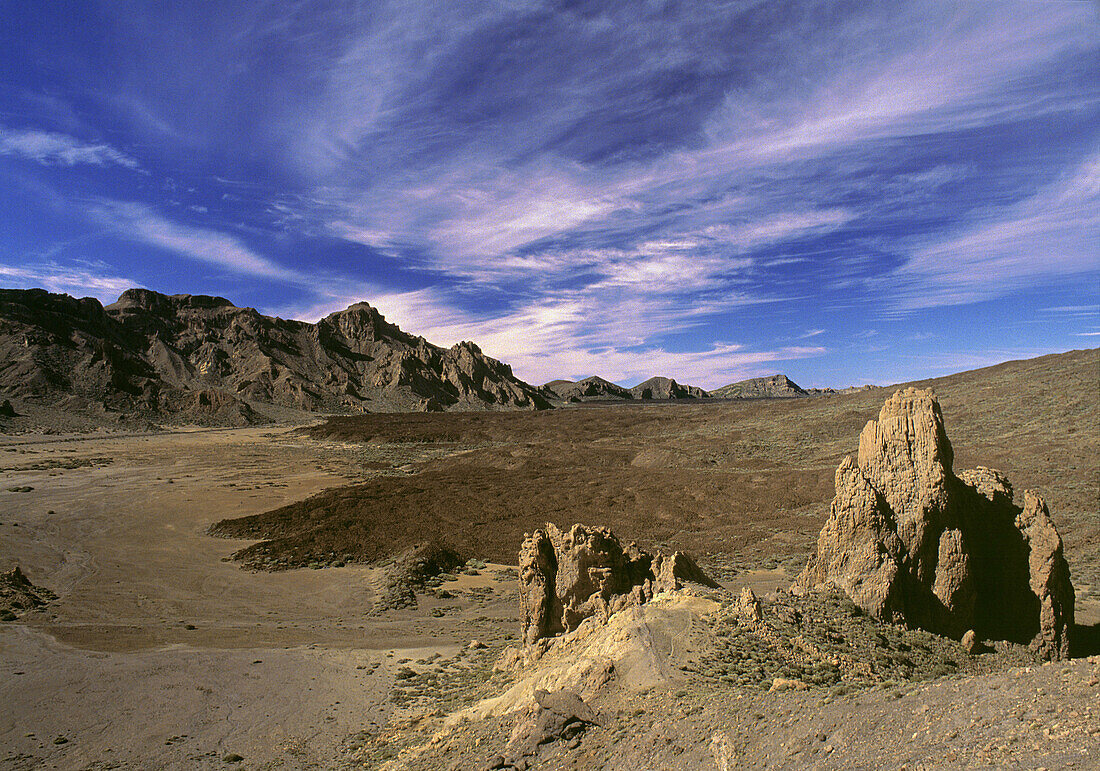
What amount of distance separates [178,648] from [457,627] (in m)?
7.14

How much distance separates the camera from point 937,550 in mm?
9758

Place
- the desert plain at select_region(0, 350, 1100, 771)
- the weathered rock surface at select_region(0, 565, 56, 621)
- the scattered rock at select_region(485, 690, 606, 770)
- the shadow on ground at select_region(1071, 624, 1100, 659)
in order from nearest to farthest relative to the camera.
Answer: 1. the desert plain at select_region(0, 350, 1100, 771)
2. the scattered rock at select_region(485, 690, 606, 770)
3. the shadow on ground at select_region(1071, 624, 1100, 659)
4. the weathered rock surface at select_region(0, 565, 56, 621)

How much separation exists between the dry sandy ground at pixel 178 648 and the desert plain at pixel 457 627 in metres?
0.07

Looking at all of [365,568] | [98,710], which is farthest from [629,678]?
[365,568]

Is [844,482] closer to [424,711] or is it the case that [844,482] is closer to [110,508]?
[424,711]

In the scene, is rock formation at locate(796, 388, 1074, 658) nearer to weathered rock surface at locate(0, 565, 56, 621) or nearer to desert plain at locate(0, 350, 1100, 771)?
desert plain at locate(0, 350, 1100, 771)

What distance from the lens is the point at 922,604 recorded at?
30.8ft

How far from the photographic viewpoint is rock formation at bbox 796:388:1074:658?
929 cm

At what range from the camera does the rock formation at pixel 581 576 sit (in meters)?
10.8

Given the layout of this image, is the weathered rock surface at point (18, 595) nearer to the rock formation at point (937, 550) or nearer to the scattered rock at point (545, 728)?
the scattered rock at point (545, 728)

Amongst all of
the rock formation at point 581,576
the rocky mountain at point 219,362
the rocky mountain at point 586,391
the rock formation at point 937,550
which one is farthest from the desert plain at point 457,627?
the rocky mountain at point 586,391

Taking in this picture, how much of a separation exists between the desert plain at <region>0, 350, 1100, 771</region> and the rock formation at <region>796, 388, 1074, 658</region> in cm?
86

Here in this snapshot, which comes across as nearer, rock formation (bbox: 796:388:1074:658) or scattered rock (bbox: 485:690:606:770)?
scattered rock (bbox: 485:690:606:770)

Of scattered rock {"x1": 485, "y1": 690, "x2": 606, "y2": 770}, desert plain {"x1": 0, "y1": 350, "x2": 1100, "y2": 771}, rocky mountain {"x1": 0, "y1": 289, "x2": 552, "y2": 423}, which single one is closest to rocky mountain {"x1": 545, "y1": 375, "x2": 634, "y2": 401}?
rocky mountain {"x1": 0, "y1": 289, "x2": 552, "y2": 423}
